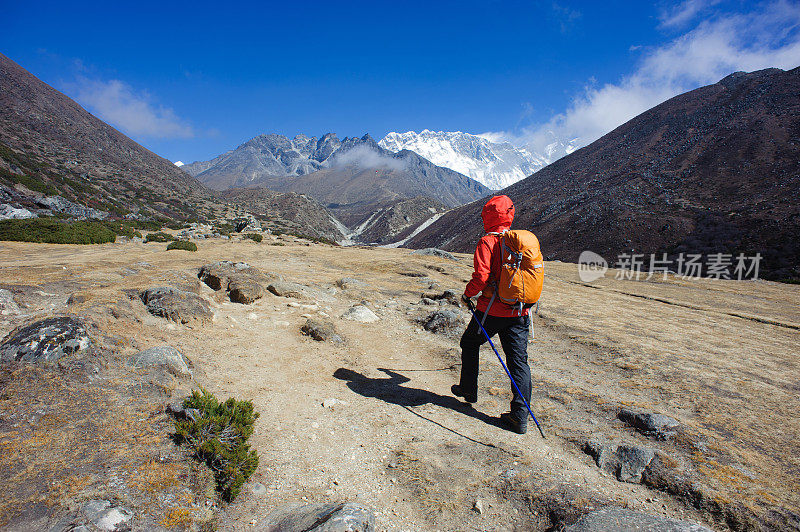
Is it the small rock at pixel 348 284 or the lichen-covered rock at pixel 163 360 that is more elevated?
the small rock at pixel 348 284

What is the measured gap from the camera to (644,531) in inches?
102

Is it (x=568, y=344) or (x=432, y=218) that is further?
(x=432, y=218)

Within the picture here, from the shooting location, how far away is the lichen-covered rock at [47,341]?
371 centimetres

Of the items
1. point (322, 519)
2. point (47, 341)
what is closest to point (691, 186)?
point (322, 519)

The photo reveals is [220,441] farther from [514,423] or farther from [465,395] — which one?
[514,423]

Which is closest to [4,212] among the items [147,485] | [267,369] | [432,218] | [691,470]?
[267,369]

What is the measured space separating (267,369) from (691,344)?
9392 mm

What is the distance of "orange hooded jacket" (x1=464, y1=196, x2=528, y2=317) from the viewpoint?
4.52 m

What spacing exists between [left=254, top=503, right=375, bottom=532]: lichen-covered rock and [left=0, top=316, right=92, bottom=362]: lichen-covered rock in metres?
3.09

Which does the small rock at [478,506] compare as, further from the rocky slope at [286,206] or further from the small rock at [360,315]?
the rocky slope at [286,206]

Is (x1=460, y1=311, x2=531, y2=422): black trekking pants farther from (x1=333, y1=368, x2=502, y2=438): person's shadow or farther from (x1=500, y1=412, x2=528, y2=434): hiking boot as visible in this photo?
(x1=333, y1=368, x2=502, y2=438): person's shadow

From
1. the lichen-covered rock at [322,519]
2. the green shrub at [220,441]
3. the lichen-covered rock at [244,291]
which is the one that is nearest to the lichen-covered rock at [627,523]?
the lichen-covered rock at [322,519]

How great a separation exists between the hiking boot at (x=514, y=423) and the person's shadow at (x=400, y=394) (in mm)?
113

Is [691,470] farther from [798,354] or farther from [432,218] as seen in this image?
[432,218]
